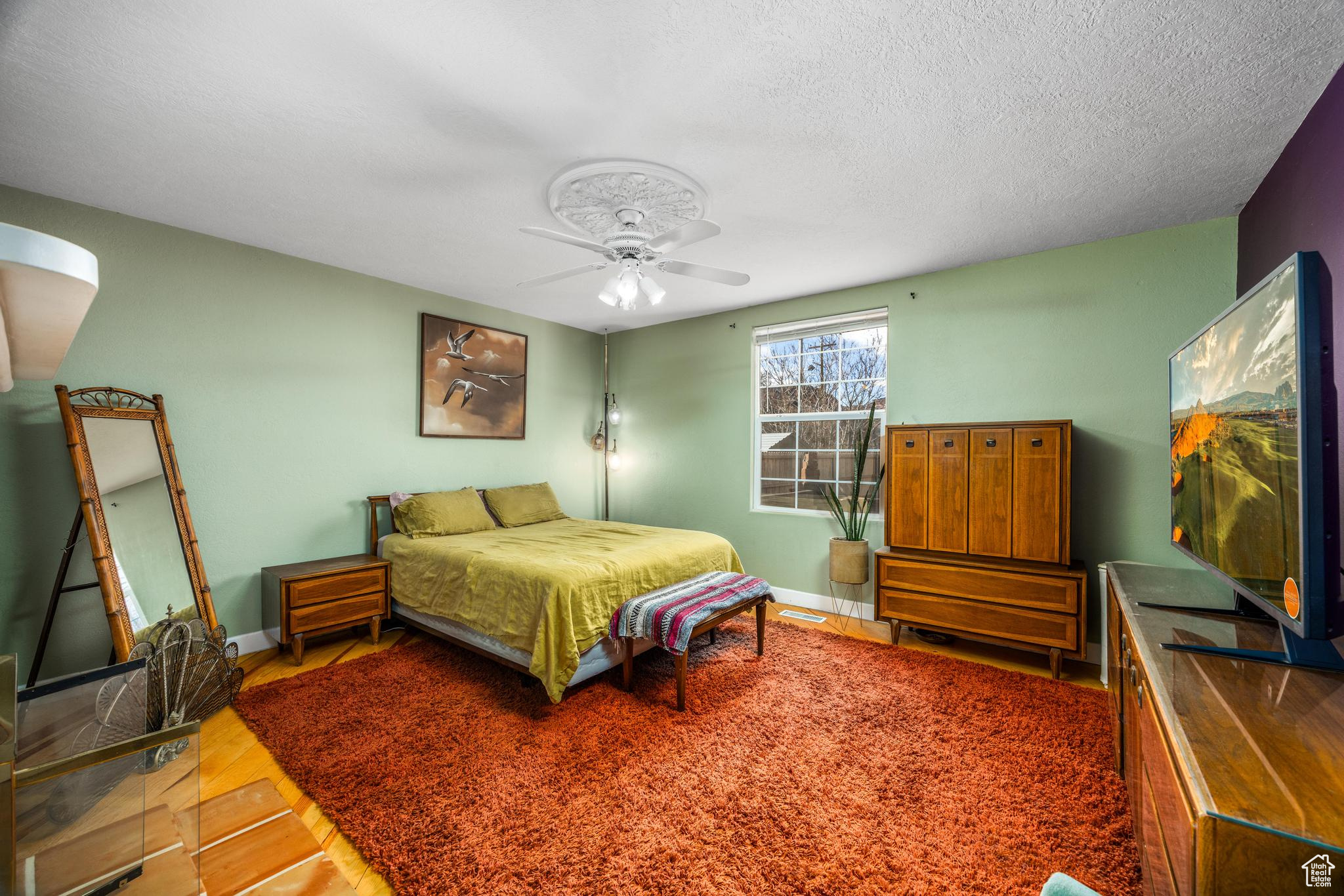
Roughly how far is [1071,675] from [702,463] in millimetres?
2942

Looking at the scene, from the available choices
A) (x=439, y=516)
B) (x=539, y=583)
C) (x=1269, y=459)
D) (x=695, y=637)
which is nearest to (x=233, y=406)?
(x=439, y=516)

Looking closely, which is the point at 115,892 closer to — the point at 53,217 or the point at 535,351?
the point at 53,217

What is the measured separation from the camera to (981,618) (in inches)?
125

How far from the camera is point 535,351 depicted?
5035 millimetres

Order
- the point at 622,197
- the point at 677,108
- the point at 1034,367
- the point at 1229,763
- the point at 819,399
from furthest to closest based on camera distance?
the point at 819,399
the point at 1034,367
the point at 622,197
the point at 677,108
the point at 1229,763

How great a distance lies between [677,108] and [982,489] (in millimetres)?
2660

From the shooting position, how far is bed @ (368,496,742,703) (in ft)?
8.72

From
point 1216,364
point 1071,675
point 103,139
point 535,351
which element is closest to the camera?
point 1216,364

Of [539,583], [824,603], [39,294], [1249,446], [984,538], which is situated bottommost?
[824,603]

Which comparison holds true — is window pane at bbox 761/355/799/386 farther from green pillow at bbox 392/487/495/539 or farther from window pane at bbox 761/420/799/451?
green pillow at bbox 392/487/495/539

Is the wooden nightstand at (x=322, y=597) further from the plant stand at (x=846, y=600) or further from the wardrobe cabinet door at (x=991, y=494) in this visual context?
the wardrobe cabinet door at (x=991, y=494)

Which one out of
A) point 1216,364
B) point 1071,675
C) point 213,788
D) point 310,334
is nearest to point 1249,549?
point 1216,364

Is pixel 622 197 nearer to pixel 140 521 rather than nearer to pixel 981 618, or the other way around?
pixel 140 521

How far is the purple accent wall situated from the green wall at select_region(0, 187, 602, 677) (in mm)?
3890
